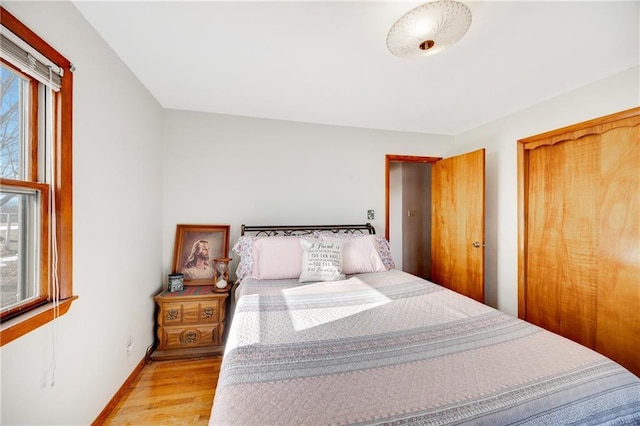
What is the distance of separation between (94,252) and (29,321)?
548mm

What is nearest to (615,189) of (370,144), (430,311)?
(430,311)

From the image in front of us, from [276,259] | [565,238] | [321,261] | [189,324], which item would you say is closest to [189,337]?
[189,324]

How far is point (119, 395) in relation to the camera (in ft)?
5.62

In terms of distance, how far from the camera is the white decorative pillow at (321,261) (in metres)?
2.11

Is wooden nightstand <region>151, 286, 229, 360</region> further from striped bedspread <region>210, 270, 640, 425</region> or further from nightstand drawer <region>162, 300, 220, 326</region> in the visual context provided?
striped bedspread <region>210, 270, 640, 425</region>

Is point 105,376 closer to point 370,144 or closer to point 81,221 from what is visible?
point 81,221

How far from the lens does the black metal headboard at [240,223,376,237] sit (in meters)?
2.74

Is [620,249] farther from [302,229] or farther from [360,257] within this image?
[302,229]

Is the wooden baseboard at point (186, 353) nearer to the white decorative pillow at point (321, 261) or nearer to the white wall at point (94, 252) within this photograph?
the white wall at point (94, 252)

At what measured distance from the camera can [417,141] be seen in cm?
335

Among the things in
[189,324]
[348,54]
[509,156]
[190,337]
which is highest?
[348,54]

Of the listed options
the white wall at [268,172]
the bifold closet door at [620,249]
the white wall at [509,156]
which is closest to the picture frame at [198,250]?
the white wall at [268,172]

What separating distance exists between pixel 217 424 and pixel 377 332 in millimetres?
784

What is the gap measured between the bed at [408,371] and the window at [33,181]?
87cm
